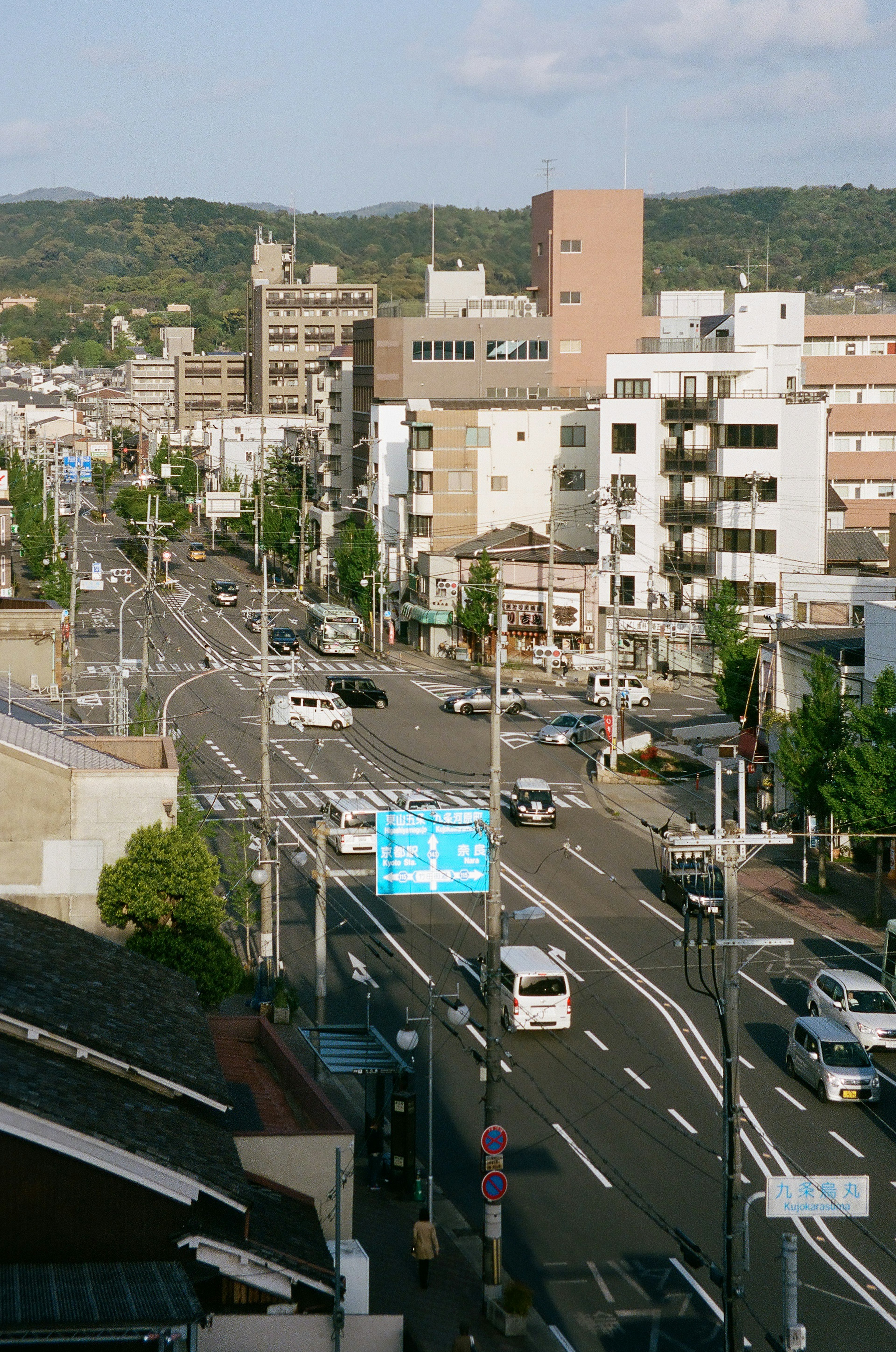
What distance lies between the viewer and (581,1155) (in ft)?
83.2

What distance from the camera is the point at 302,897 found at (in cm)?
4003

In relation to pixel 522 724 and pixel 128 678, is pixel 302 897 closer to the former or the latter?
pixel 522 724

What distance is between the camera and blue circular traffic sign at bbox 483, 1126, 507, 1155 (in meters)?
20.2

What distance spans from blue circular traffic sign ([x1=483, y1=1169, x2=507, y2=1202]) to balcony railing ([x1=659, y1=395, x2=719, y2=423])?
194ft

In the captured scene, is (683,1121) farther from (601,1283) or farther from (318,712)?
(318,712)

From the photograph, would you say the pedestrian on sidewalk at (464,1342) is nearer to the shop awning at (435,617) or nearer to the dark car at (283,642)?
the dark car at (283,642)

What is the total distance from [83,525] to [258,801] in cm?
8686

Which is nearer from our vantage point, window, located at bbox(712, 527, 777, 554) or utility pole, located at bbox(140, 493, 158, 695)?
utility pole, located at bbox(140, 493, 158, 695)

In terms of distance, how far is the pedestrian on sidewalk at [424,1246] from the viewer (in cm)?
2050

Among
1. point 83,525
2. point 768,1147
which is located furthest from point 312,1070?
point 83,525

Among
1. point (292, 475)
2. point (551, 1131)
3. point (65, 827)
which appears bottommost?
point (551, 1131)

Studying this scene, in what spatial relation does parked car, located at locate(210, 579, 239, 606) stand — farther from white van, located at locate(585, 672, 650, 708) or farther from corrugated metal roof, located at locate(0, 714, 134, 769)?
corrugated metal roof, located at locate(0, 714, 134, 769)

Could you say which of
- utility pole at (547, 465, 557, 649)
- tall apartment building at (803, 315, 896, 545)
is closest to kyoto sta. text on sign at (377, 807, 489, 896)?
utility pole at (547, 465, 557, 649)

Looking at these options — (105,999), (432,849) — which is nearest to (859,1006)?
(432,849)
